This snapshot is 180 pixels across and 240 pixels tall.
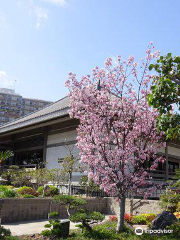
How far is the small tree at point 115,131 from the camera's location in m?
7.58

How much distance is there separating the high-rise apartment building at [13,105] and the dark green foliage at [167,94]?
7026 centimetres

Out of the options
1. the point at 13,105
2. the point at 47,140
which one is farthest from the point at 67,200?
the point at 13,105

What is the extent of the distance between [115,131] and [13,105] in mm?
72789

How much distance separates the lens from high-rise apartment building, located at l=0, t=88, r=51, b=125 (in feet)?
241

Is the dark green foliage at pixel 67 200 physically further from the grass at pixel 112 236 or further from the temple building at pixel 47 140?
the temple building at pixel 47 140

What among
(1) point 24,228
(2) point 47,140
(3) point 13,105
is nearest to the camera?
(1) point 24,228

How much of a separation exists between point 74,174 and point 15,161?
10.7 meters

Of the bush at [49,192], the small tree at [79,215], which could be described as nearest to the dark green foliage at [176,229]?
the small tree at [79,215]

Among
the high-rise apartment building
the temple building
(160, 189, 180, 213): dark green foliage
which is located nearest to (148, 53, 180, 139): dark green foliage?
(160, 189, 180, 213): dark green foliage

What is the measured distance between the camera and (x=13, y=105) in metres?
76.9

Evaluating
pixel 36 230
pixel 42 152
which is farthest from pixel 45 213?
pixel 42 152

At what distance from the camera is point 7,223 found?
31.1 ft

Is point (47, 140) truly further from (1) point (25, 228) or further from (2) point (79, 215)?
(2) point (79, 215)

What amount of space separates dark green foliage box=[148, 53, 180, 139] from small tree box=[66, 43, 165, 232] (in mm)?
1138
